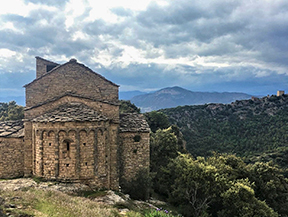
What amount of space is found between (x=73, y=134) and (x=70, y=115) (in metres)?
1.26

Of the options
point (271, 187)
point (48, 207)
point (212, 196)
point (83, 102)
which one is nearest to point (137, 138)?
point (83, 102)

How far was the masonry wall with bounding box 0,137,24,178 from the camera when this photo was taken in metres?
16.0

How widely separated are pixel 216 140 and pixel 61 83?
42.1 meters

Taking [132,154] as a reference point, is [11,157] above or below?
above

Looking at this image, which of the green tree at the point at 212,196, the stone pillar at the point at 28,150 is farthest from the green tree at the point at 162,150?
the stone pillar at the point at 28,150

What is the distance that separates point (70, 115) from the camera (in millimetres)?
14219

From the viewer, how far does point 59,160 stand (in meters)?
14.0

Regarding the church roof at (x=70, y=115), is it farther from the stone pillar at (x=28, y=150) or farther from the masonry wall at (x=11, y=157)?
the masonry wall at (x=11, y=157)

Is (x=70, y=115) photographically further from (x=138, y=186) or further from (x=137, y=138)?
(x=138, y=186)

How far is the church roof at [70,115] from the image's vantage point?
13.8m

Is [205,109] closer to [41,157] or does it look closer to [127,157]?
[127,157]

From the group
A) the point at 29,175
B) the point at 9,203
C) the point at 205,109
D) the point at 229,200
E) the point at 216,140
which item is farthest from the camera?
the point at 205,109

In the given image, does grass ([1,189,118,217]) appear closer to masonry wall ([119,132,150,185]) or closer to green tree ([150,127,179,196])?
masonry wall ([119,132,150,185])

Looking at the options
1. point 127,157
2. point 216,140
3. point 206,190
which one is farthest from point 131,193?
point 216,140
